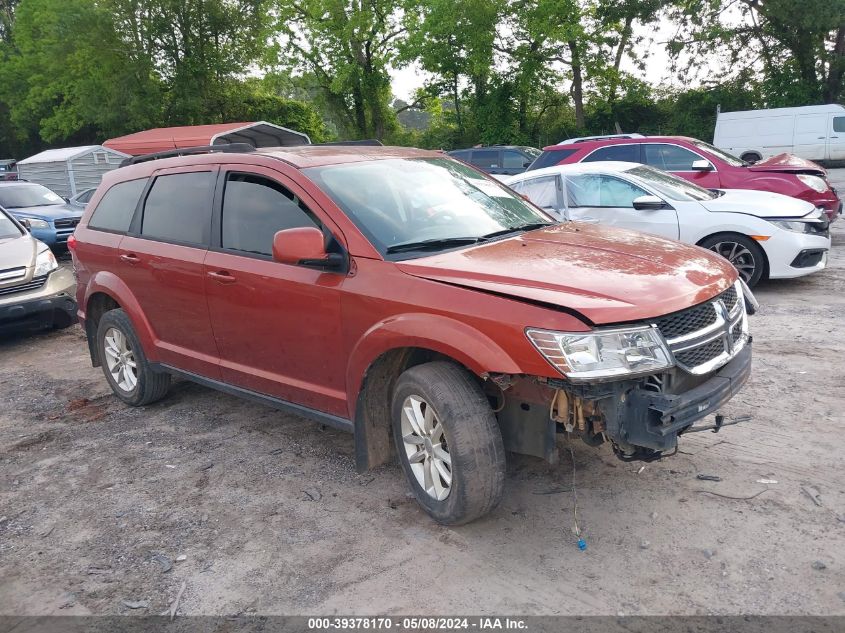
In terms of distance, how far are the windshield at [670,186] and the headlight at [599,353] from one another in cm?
572

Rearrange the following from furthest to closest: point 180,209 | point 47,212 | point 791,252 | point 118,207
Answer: point 47,212 < point 791,252 < point 118,207 < point 180,209

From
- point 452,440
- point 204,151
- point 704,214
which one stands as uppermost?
point 204,151

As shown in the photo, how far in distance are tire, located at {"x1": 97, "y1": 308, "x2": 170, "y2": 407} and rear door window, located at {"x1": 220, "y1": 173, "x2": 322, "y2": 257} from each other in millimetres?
1462

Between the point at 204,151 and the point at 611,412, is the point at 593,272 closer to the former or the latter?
the point at 611,412

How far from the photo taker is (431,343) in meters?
3.40

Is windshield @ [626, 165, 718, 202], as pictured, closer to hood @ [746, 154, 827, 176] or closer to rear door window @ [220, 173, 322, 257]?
hood @ [746, 154, 827, 176]

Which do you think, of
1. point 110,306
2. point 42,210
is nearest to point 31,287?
point 110,306

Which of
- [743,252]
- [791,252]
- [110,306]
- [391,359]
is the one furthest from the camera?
[743,252]

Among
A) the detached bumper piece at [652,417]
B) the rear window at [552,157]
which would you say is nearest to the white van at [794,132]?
the rear window at [552,157]

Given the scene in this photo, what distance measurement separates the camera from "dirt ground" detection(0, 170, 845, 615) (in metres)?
3.07

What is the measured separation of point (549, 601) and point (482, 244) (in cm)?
185

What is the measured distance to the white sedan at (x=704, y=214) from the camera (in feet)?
25.6

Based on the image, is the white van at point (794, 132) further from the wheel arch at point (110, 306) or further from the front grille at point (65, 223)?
the wheel arch at point (110, 306)

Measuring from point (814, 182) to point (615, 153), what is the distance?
284cm
